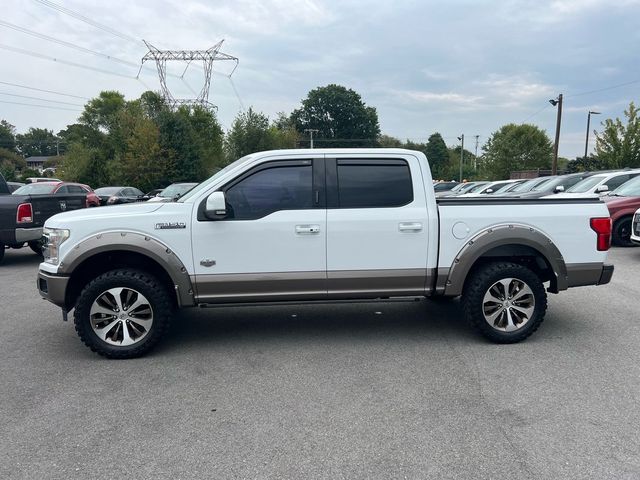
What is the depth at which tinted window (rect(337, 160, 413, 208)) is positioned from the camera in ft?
15.9

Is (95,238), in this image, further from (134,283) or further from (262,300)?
(262,300)

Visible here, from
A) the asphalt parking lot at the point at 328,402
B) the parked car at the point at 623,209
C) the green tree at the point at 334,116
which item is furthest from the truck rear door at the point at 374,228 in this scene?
the green tree at the point at 334,116

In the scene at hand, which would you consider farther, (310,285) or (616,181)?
(616,181)

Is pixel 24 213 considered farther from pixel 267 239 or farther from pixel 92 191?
pixel 92 191

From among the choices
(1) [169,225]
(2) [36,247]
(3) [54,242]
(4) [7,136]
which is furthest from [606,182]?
(4) [7,136]

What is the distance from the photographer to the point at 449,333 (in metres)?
5.37

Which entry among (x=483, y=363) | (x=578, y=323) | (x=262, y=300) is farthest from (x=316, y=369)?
(x=578, y=323)

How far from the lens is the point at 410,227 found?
15.7ft

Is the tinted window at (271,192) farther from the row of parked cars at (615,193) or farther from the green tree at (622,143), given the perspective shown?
the green tree at (622,143)

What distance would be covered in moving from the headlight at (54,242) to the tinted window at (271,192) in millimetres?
1592

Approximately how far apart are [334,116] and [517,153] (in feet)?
125

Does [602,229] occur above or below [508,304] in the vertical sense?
above

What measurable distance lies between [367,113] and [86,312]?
289 ft

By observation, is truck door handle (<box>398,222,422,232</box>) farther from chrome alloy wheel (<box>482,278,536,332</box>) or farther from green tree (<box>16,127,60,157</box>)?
green tree (<box>16,127,60,157</box>)
